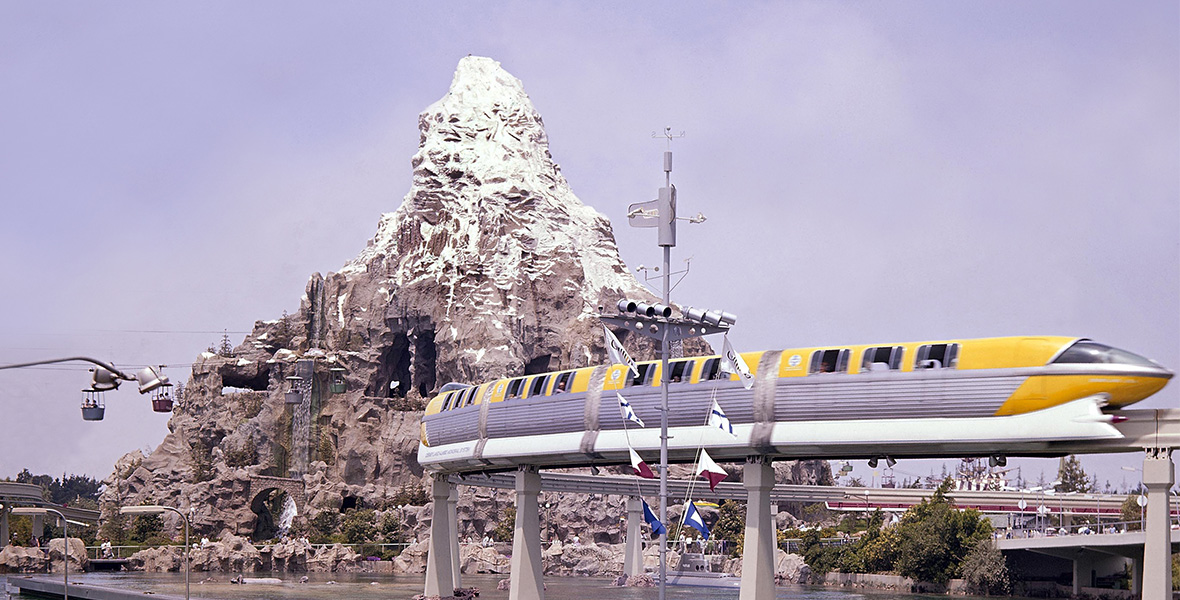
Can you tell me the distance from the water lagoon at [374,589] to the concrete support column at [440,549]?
24.0 meters

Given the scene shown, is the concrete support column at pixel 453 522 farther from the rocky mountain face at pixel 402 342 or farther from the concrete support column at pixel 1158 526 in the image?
the rocky mountain face at pixel 402 342

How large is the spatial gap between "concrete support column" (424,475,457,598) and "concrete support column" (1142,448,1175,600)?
35610 mm

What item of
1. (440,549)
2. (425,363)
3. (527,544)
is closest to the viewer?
(527,544)

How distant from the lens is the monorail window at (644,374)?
158 feet

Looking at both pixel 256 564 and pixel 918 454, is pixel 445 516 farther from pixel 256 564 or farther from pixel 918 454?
pixel 256 564

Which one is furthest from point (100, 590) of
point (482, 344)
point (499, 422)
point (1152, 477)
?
point (482, 344)

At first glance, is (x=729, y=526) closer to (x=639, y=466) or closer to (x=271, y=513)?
(x=271, y=513)

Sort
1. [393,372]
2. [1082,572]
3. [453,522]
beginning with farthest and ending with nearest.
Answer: [393,372], [1082,572], [453,522]

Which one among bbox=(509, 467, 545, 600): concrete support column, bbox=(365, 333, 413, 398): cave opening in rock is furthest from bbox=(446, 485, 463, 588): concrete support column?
bbox=(365, 333, 413, 398): cave opening in rock

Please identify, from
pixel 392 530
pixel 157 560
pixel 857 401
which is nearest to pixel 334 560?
pixel 392 530

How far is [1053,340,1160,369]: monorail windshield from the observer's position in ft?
123

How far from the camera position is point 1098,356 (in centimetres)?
3759

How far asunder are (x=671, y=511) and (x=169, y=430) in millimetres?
81625

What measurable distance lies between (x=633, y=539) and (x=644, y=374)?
74649 mm
